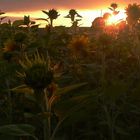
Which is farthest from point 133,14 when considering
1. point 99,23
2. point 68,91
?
point 68,91

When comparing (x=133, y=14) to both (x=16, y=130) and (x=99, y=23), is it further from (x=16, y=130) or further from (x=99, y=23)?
(x=16, y=130)

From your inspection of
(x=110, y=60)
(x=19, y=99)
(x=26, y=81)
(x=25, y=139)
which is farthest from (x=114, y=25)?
(x=26, y=81)

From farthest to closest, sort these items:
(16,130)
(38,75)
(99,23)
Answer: (99,23) → (38,75) → (16,130)

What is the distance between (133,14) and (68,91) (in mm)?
6061

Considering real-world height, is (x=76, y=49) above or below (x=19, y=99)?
above

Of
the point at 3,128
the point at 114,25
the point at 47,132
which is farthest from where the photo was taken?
the point at 114,25

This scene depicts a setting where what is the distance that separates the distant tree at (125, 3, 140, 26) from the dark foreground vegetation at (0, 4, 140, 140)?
1.63 m

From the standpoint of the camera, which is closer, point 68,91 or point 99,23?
point 68,91

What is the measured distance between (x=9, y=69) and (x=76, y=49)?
1701 millimetres

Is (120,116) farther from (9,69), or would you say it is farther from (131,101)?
(9,69)

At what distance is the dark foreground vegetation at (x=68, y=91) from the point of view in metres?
2.24

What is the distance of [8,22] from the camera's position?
9.51 m

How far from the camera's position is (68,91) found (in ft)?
7.49

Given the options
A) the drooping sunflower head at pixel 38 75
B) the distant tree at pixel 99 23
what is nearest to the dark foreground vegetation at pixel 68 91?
the drooping sunflower head at pixel 38 75
